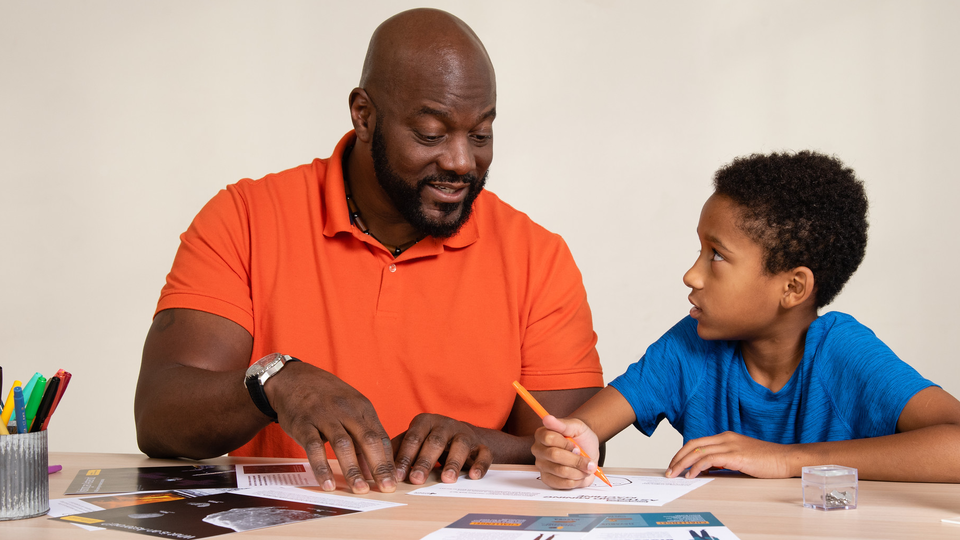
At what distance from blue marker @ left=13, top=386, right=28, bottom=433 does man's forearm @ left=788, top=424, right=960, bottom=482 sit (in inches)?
40.4

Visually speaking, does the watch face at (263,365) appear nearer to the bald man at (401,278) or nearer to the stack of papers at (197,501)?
the stack of papers at (197,501)

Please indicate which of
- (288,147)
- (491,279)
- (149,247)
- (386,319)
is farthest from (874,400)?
(149,247)

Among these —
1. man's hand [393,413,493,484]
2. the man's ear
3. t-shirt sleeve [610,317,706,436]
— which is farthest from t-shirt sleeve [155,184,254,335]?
t-shirt sleeve [610,317,706,436]

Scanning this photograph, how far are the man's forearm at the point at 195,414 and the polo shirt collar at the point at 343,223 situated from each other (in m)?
0.43

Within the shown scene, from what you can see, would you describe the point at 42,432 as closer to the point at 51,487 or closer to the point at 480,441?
the point at 51,487

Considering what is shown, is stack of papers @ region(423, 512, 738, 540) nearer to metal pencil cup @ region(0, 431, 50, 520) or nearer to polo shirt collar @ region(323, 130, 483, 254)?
metal pencil cup @ region(0, 431, 50, 520)

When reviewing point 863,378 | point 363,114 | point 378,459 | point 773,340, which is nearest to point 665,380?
point 773,340

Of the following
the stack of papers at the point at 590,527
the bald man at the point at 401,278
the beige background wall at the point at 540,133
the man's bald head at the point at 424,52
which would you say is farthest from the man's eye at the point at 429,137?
the beige background wall at the point at 540,133

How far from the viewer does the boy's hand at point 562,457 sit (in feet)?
3.58

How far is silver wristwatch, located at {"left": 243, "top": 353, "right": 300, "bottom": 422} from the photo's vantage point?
3.85ft

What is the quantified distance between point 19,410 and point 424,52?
1.02 meters

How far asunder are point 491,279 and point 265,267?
0.47m

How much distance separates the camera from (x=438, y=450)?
119 cm

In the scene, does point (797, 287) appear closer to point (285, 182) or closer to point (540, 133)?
point (285, 182)
